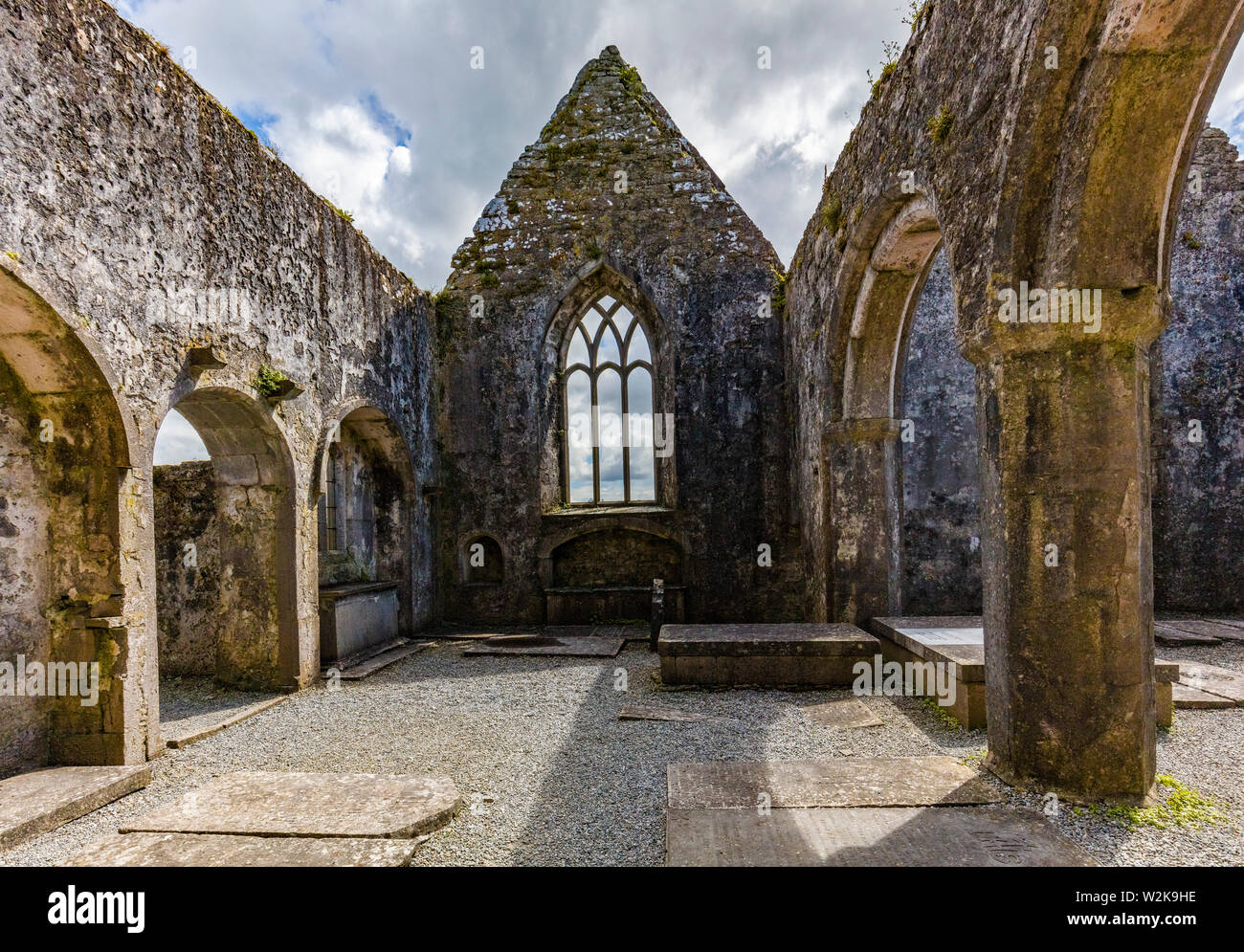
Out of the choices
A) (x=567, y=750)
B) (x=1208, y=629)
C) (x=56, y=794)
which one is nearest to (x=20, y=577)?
(x=56, y=794)

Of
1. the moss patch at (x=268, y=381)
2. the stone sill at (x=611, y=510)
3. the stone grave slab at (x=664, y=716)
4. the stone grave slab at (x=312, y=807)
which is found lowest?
the stone grave slab at (x=664, y=716)

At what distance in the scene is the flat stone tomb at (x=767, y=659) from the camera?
6.21 metres

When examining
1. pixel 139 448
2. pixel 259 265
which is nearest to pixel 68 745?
pixel 139 448

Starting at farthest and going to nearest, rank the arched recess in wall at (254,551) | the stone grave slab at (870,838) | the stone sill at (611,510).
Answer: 1. the stone sill at (611,510)
2. the arched recess in wall at (254,551)
3. the stone grave slab at (870,838)

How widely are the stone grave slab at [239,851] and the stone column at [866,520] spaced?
16.9 ft

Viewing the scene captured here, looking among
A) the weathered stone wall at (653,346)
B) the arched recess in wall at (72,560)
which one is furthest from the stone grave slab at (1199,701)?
the arched recess in wall at (72,560)

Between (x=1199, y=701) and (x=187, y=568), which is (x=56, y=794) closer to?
(x=187, y=568)

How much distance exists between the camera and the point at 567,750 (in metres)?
4.76

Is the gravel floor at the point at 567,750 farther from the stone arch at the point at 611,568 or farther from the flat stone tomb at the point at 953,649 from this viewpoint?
the stone arch at the point at 611,568

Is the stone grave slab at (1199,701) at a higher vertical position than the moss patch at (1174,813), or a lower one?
lower

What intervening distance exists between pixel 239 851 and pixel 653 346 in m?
8.45

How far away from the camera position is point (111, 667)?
448 cm

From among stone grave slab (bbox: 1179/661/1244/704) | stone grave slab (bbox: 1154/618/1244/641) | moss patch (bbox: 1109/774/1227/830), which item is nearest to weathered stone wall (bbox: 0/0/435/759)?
moss patch (bbox: 1109/774/1227/830)
